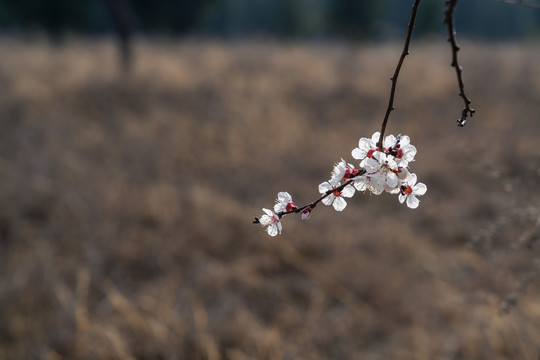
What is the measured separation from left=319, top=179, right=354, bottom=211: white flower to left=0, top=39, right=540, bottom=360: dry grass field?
2.51ft

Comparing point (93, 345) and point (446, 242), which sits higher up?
point (446, 242)

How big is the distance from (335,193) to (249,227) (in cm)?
273

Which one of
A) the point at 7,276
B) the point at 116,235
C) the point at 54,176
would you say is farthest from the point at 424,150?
the point at 7,276

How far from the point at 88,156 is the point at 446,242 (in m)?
3.59

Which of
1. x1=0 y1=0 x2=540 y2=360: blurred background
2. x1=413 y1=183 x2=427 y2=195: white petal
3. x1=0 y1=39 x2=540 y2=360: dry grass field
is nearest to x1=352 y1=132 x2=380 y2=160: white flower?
x1=413 y1=183 x2=427 y2=195: white petal

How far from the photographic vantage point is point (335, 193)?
0.85 metres

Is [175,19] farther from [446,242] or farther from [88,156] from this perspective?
[446,242]

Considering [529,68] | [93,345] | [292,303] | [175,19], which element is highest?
[175,19]

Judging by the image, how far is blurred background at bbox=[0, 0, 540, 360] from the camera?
2402 millimetres

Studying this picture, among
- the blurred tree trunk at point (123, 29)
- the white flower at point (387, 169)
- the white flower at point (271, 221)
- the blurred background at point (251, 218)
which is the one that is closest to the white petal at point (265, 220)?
the white flower at point (271, 221)

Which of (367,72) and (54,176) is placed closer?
(54,176)

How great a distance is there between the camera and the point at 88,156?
462 centimetres

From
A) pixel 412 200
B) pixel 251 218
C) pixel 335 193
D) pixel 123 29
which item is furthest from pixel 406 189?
pixel 123 29

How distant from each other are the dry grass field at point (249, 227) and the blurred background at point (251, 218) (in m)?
0.02
